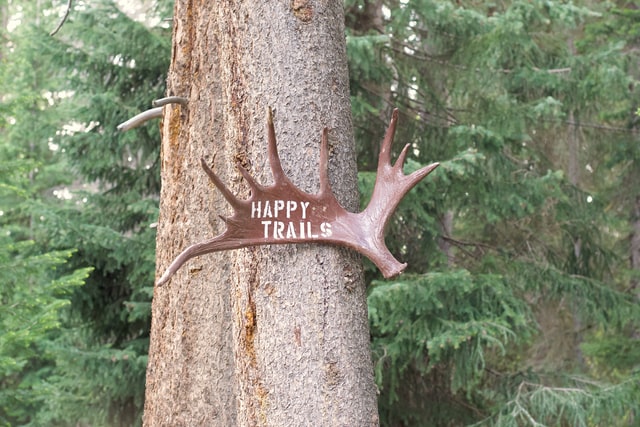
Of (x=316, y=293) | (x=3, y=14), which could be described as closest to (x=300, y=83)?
(x=316, y=293)

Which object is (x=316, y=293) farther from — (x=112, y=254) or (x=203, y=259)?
(x=112, y=254)

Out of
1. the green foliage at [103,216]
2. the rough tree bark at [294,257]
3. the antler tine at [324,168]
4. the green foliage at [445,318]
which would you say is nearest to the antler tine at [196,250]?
the rough tree bark at [294,257]

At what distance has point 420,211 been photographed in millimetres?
6656

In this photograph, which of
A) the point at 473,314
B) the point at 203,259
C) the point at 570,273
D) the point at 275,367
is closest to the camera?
the point at 275,367

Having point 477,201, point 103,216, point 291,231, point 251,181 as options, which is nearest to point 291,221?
point 291,231

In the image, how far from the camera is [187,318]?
356cm

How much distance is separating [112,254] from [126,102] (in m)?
1.54

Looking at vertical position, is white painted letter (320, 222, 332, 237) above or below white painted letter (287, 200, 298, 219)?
below

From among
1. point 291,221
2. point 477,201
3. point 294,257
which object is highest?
point 477,201

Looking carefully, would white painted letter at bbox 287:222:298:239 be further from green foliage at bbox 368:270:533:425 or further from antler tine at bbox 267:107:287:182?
green foliage at bbox 368:270:533:425

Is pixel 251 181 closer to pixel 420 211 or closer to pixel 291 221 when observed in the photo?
pixel 291 221

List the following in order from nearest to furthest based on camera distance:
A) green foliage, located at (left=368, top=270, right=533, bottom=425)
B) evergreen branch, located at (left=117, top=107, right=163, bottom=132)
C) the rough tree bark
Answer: the rough tree bark → evergreen branch, located at (left=117, top=107, right=163, bottom=132) → green foliage, located at (left=368, top=270, right=533, bottom=425)

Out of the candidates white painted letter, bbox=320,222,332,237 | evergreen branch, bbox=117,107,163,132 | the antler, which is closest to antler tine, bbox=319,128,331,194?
the antler

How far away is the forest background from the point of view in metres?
6.50
